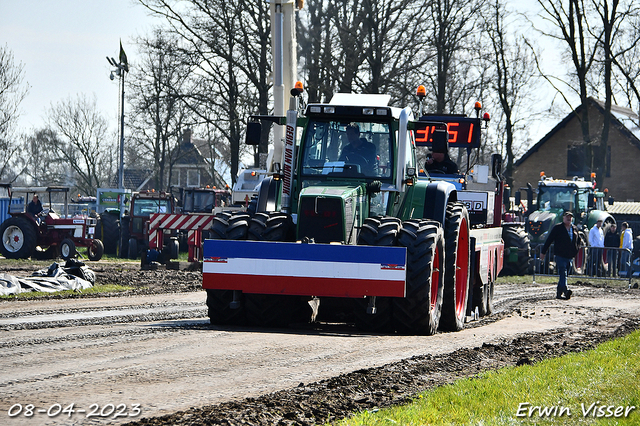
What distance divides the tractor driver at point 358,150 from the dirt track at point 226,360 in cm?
218

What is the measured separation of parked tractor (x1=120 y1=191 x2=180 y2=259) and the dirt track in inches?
648

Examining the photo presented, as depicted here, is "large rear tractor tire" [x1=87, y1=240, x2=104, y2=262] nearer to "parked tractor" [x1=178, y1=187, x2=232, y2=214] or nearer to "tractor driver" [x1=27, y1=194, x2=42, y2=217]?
"tractor driver" [x1=27, y1=194, x2=42, y2=217]

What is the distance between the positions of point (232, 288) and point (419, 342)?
225cm

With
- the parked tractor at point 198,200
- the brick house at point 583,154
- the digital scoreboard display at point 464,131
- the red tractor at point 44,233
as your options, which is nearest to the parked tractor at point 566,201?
the digital scoreboard display at point 464,131

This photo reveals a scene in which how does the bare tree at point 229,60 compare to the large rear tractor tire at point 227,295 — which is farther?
the bare tree at point 229,60

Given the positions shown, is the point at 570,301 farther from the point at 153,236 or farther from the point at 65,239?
the point at 65,239

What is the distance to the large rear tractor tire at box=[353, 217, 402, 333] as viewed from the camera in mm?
9930

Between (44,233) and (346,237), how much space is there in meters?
19.6

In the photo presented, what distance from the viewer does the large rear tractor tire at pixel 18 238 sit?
27109mm

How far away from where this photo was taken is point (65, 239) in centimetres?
2677

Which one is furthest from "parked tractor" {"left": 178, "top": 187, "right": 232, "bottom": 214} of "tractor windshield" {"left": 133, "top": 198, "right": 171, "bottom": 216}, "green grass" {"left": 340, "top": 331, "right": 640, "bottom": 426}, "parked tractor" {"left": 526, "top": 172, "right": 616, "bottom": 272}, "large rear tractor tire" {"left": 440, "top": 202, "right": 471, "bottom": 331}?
"green grass" {"left": 340, "top": 331, "right": 640, "bottom": 426}

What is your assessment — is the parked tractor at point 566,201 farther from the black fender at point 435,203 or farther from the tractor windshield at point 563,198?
the black fender at point 435,203

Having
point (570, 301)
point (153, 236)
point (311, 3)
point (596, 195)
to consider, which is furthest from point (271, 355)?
point (311, 3)

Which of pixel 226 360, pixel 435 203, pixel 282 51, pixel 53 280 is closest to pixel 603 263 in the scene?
pixel 282 51
